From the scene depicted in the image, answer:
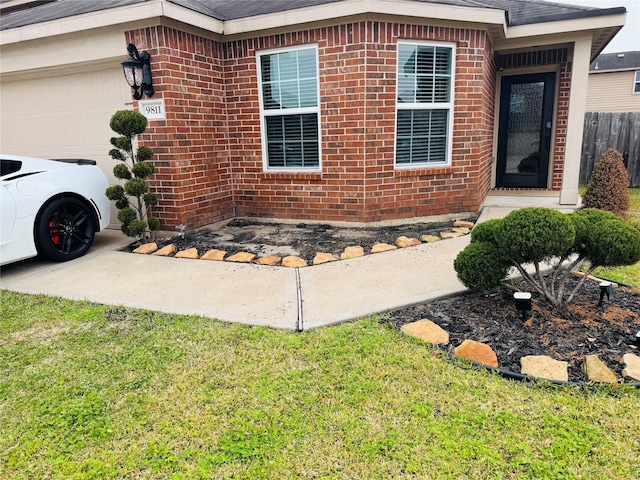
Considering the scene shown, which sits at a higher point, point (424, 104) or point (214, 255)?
point (424, 104)

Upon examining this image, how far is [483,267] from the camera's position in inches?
139

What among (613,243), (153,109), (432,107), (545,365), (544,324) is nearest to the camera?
(545,365)

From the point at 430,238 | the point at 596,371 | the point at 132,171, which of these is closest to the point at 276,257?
the point at 430,238

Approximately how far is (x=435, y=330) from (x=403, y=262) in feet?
5.58

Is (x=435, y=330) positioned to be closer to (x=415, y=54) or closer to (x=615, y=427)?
(x=615, y=427)

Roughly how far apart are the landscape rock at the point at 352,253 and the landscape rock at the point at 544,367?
2.61 meters

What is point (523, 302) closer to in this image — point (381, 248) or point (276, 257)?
point (381, 248)

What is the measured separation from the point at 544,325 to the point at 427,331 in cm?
87

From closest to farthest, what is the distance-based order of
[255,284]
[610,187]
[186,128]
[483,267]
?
[483,267] → [255,284] → [186,128] → [610,187]

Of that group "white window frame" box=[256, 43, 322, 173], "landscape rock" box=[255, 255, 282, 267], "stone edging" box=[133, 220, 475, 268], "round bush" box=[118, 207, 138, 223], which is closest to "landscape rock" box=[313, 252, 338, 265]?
"stone edging" box=[133, 220, 475, 268]

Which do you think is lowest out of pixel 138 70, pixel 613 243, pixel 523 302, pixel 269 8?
pixel 523 302

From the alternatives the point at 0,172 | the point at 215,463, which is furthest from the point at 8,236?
the point at 215,463

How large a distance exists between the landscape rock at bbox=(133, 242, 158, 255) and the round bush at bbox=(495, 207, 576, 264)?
421 cm

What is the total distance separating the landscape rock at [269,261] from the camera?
504 cm
